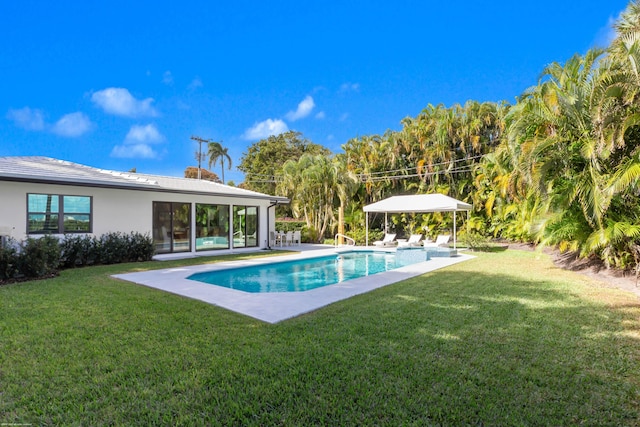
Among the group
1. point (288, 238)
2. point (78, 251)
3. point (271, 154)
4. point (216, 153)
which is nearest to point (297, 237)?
point (288, 238)

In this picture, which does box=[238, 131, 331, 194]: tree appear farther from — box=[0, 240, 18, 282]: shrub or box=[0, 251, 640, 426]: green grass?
box=[0, 251, 640, 426]: green grass

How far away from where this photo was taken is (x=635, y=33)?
787 cm

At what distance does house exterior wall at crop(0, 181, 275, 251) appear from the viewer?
1133 centimetres

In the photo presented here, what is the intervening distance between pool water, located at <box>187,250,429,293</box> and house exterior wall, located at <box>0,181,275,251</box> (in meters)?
5.25

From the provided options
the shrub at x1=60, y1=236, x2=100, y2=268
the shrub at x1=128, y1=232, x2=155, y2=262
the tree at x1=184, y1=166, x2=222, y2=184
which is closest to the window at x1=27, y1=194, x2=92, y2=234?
the shrub at x1=60, y1=236, x2=100, y2=268

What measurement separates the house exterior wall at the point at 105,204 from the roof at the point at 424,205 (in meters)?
8.24

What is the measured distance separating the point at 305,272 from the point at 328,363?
895 centimetres

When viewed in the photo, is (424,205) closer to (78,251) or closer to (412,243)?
(412,243)

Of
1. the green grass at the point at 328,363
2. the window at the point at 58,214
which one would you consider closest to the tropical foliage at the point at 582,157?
the green grass at the point at 328,363

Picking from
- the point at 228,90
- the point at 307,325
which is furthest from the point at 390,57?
the point at 307,325

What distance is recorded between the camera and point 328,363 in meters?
4.05

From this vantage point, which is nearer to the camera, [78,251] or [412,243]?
[78,251]

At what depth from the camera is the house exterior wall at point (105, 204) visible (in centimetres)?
1133

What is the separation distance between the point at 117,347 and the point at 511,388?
15.3ft
